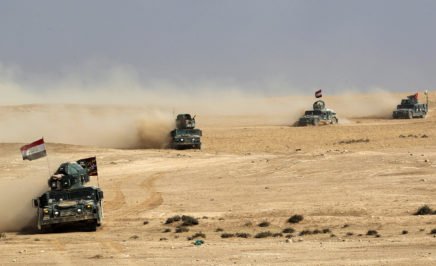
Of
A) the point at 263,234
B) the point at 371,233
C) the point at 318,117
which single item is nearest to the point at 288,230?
the point at 263,234

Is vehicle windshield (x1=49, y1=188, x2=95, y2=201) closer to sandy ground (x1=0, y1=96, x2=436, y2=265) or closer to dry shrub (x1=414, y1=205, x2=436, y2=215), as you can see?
sandy ground (x1=0, y1=96, x2=436, y2=265)

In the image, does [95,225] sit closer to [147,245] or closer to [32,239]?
[32,239]

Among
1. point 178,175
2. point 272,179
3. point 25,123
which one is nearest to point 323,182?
point 272,179

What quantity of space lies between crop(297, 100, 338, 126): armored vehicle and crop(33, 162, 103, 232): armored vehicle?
1921 inches

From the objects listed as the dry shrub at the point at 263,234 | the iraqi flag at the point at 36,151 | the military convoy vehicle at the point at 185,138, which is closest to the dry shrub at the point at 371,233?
the dry shrub at the point at 263,234

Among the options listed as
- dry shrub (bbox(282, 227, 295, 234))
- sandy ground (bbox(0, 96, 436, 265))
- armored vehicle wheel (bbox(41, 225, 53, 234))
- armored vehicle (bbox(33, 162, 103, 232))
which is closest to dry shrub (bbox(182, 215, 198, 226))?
sandy ground (bbox(0, 96, 436, 265))

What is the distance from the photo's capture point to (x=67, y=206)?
2241 cm

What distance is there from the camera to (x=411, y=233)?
20.4 meters

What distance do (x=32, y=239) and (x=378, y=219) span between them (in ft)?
29.1

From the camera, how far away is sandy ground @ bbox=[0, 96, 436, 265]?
1810 cm

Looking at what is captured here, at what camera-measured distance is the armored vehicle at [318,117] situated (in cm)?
7094

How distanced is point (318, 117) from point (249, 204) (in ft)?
148

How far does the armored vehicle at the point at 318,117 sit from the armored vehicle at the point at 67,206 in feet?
160

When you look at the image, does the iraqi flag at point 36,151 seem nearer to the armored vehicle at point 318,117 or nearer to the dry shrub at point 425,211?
the dry shrub at point 425,211
